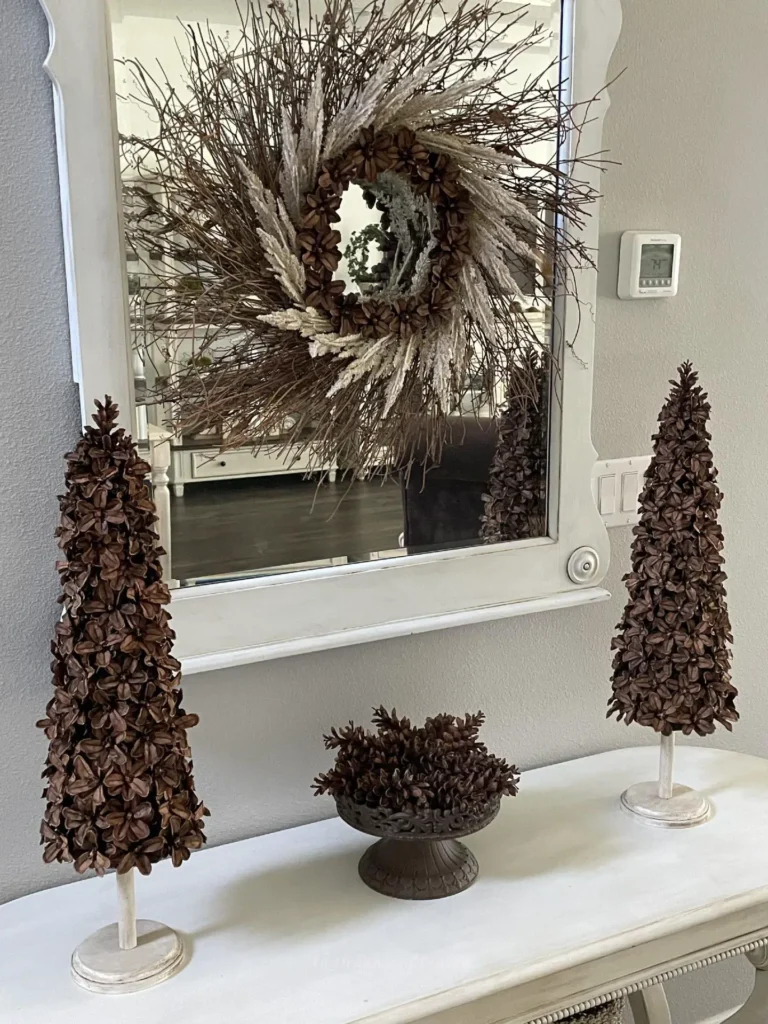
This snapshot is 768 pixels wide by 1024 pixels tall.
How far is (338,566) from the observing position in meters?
1.15

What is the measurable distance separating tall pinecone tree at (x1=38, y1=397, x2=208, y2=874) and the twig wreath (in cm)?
19

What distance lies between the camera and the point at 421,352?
1.10 meters

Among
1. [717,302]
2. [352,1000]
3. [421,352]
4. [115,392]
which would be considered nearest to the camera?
[352,1000]

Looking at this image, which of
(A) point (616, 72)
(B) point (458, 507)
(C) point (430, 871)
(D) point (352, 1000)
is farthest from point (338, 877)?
(A) point (616, 72)

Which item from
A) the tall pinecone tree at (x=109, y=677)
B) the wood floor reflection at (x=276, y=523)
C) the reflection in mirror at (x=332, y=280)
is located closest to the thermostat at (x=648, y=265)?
the reflection in mirror at (x=332, y=280)

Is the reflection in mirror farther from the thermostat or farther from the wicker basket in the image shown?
the wicker basket

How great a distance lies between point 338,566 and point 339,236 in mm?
380

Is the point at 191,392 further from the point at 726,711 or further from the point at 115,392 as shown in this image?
the point at 726,711

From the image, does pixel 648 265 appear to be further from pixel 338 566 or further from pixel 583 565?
pixel 338 566

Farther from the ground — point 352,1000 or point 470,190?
point 470,190

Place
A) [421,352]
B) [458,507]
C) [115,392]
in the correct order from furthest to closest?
1. [458,507]
2. [421,352]
3. [115,392]

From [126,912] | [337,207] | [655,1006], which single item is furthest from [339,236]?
[655,1006]

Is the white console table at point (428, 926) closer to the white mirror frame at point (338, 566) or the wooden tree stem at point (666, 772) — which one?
the wooden tree stem at point (666, 772)

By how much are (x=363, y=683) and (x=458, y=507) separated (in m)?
0.26
